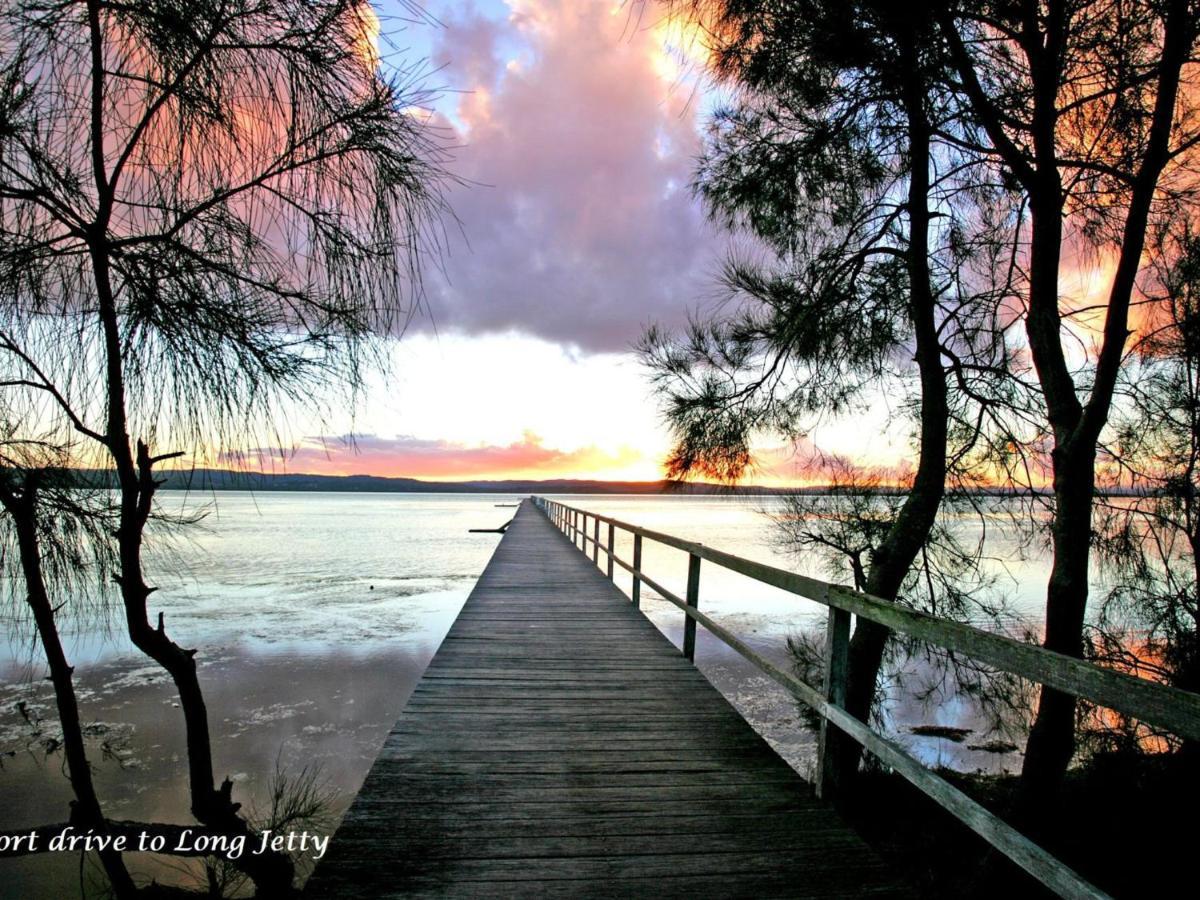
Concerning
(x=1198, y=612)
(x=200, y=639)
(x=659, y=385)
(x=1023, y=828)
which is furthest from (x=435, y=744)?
(x=200, y=639)

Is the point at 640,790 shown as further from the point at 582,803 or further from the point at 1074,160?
the point at 1074,160

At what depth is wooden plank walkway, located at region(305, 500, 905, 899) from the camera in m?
1.97

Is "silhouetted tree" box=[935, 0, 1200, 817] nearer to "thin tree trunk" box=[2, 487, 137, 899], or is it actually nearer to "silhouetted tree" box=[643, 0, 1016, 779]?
"silhouetted tree" box=[643, 0, 1016, 779]

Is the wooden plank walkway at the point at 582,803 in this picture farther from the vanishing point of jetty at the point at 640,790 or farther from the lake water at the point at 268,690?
the lake water at the point at 268,690

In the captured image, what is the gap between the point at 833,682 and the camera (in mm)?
2426

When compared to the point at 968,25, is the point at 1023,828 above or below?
below

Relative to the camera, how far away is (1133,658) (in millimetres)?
4887

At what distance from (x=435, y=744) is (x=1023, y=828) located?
3.43 m

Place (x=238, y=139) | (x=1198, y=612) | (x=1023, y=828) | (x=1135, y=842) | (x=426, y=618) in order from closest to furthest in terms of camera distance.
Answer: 1. (x=238, y=139)
2. (x=1023, y=828)
3. (x=1198, y=612)
4. (x=1135, y=842)
5. (x=426, y=618)

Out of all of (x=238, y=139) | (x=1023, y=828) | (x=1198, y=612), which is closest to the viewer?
(x=238, y=139)

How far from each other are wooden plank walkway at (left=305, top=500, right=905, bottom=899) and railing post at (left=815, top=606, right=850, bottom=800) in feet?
0.36

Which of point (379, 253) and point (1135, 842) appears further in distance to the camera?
point (1135, 842)

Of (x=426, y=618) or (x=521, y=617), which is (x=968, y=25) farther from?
(x=426, y=618)

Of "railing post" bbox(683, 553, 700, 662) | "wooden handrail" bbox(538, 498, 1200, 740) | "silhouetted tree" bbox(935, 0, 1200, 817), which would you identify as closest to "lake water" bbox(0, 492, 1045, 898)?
"silhouetted tree" bbox(935, 0, 1200, 817)
